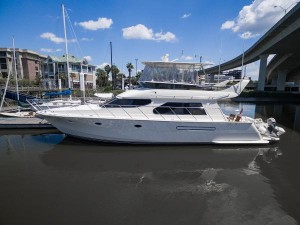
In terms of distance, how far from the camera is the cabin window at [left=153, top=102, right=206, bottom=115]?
10711 mm

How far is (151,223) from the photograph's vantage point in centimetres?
514

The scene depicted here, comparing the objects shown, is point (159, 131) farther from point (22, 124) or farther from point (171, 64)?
point (22, 124)

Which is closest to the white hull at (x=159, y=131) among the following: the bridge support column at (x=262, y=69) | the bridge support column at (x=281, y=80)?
the bridge support column at (x=262, y=69)

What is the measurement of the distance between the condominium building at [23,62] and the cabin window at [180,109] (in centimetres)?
6633

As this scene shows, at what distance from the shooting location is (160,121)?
10125 millimetres

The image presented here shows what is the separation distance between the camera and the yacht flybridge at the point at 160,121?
406 inches

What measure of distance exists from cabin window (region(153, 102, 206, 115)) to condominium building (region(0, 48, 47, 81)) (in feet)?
218

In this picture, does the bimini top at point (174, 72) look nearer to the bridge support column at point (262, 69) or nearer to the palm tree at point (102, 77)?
the bridge support column at point (262, 69)

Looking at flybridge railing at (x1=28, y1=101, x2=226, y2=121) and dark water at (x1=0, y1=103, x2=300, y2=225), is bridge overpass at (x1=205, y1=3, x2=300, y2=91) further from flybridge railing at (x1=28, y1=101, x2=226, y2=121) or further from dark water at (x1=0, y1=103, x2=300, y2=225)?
dark water at (x1=0, y1=103, x2=300, y2=225)

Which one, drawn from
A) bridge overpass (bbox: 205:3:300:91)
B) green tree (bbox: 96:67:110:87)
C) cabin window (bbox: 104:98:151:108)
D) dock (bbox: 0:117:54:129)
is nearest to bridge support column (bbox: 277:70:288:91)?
bridge overpass (bbox: 205:3:300:91)

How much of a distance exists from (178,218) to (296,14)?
79.3 feet

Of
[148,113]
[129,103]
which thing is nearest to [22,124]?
[129,103]

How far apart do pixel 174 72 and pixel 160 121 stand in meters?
3.43

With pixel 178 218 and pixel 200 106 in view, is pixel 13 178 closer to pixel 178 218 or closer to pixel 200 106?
pixel 178 218
